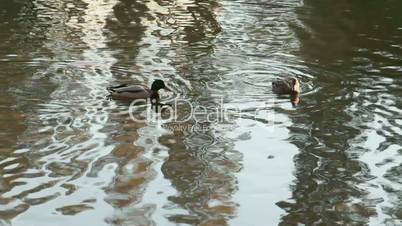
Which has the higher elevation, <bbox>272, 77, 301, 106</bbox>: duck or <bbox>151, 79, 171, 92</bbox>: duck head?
<bbox>151, 79, 171, 92</bbox>: duck head

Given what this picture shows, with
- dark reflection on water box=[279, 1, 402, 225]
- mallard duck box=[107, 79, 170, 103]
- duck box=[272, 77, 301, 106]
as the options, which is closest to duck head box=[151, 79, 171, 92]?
mallard duck box=[107, 79, 170, 103]

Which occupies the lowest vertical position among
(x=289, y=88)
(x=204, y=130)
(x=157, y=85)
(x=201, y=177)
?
(x=201, y=177)

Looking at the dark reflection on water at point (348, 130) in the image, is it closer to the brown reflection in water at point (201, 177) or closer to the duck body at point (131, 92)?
the brown reflection in water at point (201, 177)

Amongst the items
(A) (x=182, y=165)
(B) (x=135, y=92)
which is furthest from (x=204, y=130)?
(B) (x=135, y=92)

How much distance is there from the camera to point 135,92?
440 inches

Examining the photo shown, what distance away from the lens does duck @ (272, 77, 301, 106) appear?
11453mm

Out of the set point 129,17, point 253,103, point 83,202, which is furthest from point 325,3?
point 83,202

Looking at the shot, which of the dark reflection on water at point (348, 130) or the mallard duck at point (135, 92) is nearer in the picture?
the dark reflection on water at point (348, 130)

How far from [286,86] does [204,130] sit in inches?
84.8

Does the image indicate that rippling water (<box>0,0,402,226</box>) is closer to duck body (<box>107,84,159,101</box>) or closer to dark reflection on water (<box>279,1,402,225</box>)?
dark reflection on water (<box>279,1,402,225</box>)

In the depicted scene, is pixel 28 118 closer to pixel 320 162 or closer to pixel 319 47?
pixel 320 162

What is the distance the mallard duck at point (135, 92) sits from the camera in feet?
36.4

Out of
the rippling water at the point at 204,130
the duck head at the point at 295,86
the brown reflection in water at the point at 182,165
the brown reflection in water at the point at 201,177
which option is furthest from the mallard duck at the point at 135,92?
the duck head at the point at 295,86

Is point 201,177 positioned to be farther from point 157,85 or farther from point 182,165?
point 157,85
